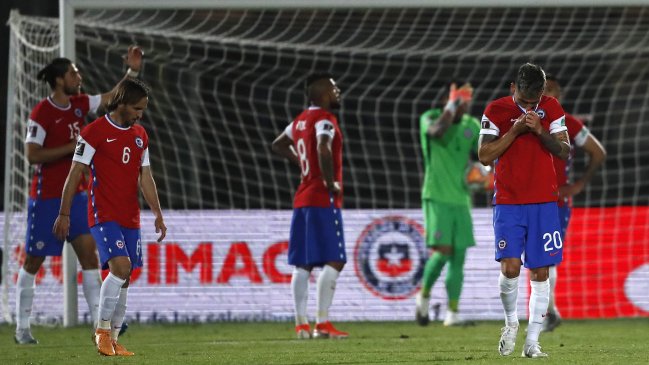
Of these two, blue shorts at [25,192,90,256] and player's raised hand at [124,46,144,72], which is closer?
player's raised hand at [124,46,144,72]

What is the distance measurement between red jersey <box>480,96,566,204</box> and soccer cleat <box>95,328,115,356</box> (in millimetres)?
2411

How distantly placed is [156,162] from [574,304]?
16.1 feet

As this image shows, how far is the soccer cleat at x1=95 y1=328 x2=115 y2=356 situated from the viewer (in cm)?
761

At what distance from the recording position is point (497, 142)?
7.18 m

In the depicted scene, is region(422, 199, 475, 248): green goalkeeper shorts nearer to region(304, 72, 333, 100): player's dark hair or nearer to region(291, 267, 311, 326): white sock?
region(291, 267, 311, 326): white sock

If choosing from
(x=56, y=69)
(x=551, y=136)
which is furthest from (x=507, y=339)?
(x=56, y=69)

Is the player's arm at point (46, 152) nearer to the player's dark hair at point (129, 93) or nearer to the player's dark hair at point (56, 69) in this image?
the player's dark hair at point (56, 69)

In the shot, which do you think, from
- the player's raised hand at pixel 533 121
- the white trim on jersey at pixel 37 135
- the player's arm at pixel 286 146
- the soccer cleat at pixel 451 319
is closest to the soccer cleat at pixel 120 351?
the white trim on jersey at pixel 37 135

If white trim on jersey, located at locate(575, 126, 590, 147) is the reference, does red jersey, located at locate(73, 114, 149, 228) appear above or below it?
below

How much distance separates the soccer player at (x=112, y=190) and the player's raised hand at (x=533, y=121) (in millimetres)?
2284

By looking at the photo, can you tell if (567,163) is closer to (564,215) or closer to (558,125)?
(564,215)

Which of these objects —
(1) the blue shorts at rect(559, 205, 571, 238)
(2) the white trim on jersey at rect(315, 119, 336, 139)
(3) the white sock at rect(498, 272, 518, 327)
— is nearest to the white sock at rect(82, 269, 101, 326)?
(2) the white trim on jersey at rect(315, 119, 336, 139)

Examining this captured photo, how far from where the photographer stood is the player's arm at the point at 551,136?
702 centimetres

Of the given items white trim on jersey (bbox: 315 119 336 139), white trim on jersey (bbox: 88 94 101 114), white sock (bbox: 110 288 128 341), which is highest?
white trim on jersey (bbox: 88 94 101 114)
